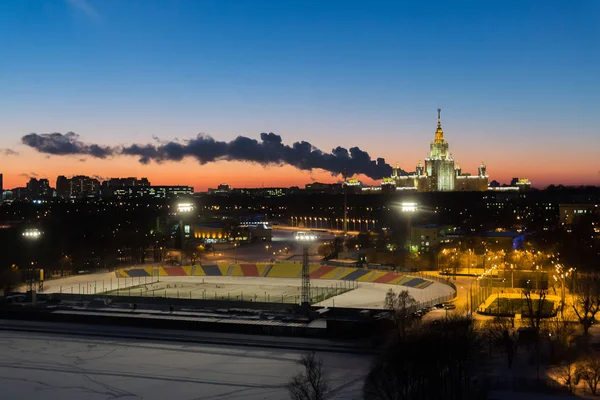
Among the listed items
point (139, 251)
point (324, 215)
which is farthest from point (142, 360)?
point (324, 215)

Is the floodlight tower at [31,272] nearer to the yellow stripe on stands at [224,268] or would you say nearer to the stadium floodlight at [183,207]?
the yellow stripe on stands at [224,268]

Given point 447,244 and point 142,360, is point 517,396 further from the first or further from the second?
point 447,244

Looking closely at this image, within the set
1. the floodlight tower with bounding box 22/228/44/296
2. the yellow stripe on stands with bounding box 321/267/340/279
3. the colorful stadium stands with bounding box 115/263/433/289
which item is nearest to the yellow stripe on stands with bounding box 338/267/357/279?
the colorful stadium stands with bounding box 115/263/433/289

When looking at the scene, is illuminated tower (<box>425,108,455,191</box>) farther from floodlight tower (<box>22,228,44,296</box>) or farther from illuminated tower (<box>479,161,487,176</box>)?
floodlight tower (<box>22,228,44,296</box>)

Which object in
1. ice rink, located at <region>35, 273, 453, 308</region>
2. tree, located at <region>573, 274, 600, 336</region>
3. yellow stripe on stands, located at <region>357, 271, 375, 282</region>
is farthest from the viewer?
yellow stripe on stands, located at <region>357, 271, 375, 282</region>

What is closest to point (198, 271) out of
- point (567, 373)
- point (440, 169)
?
point (567, 373)

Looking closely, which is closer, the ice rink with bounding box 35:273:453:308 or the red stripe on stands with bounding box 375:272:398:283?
the ice rink with bounding box 35:273:453:308

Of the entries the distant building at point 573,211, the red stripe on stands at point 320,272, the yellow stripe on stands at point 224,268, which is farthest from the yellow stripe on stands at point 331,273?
the distant building at point 573,211
